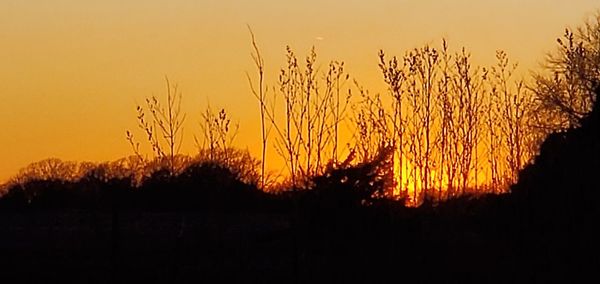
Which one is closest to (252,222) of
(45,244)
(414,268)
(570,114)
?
(45,244)

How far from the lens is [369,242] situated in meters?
20.7

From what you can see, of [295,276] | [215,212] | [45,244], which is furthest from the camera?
[215,212]

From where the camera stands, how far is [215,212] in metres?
26.3

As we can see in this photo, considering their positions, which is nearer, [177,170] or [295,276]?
[295,276]

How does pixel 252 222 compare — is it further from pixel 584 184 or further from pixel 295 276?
pixel 584 184

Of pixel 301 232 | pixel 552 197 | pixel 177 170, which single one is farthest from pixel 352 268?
pixel 177 170

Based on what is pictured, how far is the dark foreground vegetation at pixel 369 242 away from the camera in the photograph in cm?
2000

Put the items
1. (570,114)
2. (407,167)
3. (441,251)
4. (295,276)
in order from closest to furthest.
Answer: (295,276) < (441,251) < (407,167) < (570,114)

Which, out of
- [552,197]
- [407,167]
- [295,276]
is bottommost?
[295,276]

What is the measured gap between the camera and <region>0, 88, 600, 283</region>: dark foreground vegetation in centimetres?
2000

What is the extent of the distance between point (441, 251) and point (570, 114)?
53.4 feet

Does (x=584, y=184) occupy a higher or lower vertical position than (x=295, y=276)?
higher

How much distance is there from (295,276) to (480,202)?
21.2 ft

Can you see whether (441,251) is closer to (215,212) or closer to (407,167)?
(215,212)
